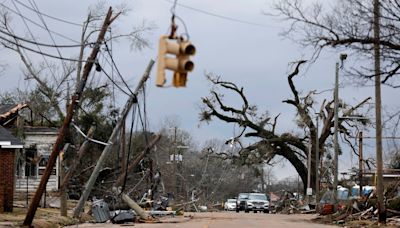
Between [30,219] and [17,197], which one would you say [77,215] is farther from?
[17,197]

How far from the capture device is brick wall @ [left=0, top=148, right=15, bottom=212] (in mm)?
29391

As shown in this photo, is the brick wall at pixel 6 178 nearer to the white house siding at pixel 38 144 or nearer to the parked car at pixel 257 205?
the white house siding at pixel 38 144

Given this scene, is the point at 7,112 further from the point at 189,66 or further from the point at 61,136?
the point at 189,66

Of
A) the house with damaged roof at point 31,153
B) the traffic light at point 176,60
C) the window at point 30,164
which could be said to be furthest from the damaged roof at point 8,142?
the traffic light at point 176,60

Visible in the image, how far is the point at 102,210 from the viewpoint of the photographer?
106 feet

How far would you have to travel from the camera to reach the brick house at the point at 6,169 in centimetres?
2930

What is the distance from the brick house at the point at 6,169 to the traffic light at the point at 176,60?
896 inches

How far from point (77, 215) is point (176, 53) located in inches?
913

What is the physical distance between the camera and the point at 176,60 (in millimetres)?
7742

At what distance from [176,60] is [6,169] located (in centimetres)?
2358

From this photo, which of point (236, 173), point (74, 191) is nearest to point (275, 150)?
point (74, 191)

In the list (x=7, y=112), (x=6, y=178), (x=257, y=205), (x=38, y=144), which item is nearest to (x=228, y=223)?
(x=6, y=178)

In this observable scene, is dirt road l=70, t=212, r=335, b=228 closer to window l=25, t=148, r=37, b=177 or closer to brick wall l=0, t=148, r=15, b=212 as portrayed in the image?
brick wall l=0, t=148, r=15, b=212

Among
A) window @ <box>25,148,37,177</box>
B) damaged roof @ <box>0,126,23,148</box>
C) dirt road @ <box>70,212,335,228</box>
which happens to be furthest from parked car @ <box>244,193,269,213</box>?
damaged roof @ <box>0,126,23,148</box>
